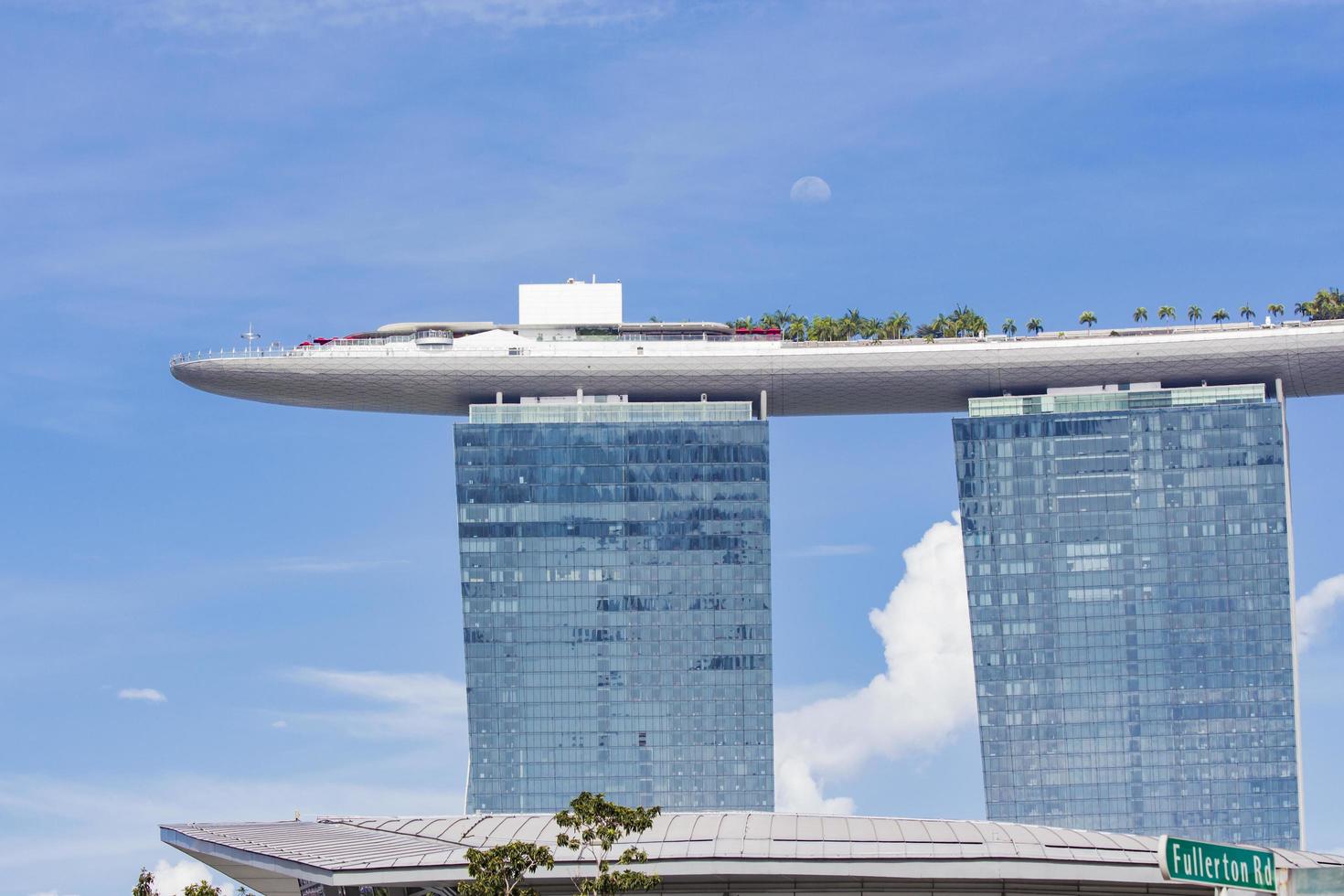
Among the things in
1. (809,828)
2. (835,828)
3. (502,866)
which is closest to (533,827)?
(809,828)

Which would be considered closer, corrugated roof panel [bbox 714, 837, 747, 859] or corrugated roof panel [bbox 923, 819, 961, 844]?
corrugated roof panel [bbox 714, 837, 747, 859]

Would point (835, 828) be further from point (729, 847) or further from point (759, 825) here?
point (729, 847)

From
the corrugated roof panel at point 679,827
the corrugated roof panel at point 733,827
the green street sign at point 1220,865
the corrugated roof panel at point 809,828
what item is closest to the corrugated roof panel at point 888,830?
the corrugated roof panel at point 809,828

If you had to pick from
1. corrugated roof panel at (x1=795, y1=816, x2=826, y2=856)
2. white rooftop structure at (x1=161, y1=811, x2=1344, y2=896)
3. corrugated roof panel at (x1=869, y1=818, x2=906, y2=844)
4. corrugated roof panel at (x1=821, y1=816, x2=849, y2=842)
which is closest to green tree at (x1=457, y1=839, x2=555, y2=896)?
white rooftop structure at (x1=161, y1=811, x2=1344, y2=896)

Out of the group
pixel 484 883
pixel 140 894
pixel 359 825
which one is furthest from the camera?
pixel 359 825

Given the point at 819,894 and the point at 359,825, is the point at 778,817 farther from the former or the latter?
the point at 359,825

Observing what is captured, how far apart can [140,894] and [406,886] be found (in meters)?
16.4

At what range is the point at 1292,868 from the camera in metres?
73.8

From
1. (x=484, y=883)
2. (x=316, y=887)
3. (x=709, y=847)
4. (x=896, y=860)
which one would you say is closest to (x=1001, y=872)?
(x=896, y=860)

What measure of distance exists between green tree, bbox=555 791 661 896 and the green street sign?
105ft

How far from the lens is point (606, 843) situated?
100 meters

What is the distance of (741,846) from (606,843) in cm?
706

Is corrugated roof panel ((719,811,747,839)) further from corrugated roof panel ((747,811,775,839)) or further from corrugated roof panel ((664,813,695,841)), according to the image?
corrugated roof panel ((664,813,695,841))

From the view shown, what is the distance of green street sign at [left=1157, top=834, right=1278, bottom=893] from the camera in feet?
231
